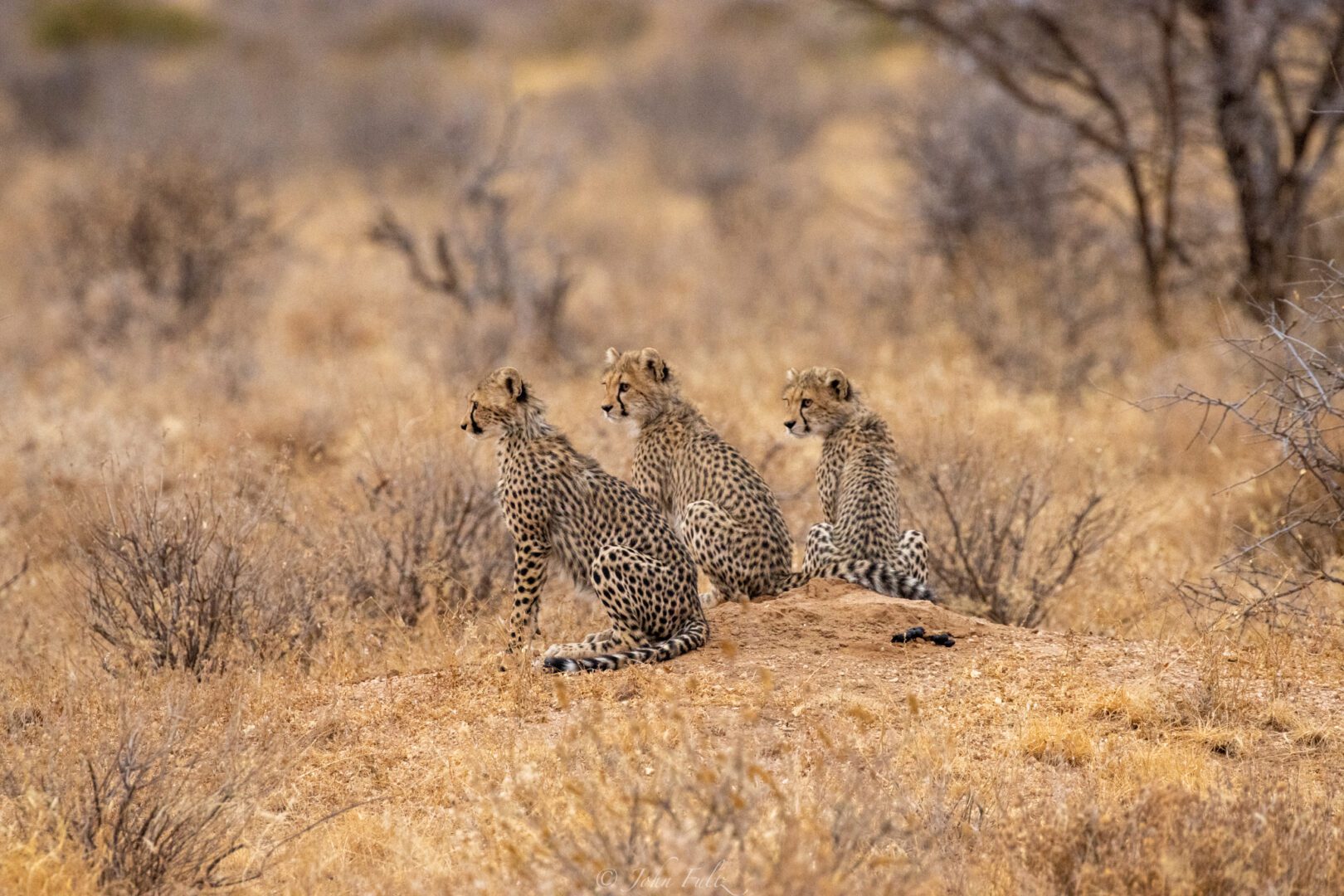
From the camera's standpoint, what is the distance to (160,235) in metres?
12.8

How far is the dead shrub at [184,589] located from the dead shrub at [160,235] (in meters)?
6.98

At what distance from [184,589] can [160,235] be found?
304 inches

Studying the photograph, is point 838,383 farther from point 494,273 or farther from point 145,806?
point 494,273

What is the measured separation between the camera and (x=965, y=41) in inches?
428

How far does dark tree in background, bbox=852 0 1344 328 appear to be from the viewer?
10.1 m

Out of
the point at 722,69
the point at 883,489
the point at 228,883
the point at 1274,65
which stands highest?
the point at 722,69

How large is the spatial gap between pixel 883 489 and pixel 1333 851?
2680 mm

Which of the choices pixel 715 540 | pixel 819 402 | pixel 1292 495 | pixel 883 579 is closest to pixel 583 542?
pixel 715 540

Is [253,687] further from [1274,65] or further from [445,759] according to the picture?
[1274,65]

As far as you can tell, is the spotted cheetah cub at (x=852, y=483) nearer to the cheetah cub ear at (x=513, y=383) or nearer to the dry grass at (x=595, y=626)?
the dry grass at (x=595, y=626)

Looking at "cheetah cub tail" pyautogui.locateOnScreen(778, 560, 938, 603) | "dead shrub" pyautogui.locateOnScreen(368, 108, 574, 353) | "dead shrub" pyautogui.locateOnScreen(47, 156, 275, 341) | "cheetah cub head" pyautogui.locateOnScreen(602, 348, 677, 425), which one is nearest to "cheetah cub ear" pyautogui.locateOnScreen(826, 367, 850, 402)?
"cheetah cub head" pyautogui.locateOnScreen(602, 348, 677, 425)

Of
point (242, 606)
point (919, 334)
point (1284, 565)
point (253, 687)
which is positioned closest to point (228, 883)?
point (253, 687)

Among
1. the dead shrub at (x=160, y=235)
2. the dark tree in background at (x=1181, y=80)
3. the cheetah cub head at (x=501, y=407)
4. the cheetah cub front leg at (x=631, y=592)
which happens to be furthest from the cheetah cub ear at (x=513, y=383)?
the dead shrub at (x=160, y=235)

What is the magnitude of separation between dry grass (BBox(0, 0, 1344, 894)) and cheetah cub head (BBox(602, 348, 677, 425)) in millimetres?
792
